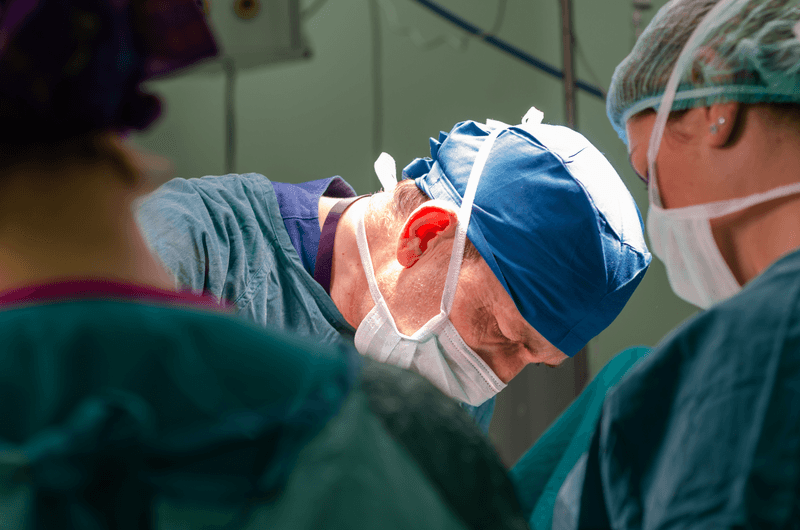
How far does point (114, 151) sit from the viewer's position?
1.39 feet

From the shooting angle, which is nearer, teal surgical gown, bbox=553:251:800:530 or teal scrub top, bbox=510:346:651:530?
teal surgical gown, bbox=553:251:800:530

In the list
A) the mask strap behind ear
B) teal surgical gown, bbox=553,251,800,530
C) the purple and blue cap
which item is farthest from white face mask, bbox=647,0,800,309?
the purple and blue cap

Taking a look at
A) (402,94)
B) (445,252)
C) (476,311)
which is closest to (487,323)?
(476,311)

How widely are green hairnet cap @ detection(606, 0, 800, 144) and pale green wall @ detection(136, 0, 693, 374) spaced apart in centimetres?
140

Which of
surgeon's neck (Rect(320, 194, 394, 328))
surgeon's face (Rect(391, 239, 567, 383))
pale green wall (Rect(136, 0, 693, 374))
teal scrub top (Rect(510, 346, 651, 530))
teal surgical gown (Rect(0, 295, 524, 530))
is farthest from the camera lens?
pale green wall (Rect(136, 0, 693, 374))

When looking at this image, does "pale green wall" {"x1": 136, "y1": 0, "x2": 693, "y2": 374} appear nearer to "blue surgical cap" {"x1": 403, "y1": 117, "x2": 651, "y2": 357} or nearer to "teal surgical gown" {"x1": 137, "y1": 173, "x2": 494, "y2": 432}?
"teal surgical gown" {"x1": 137, "y1": 173, "x2": 494, "y2": 432}

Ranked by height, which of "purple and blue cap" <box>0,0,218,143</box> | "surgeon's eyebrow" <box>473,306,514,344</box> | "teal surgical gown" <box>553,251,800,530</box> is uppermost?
"purple and blue cap" <box>0,0,218,143</box>

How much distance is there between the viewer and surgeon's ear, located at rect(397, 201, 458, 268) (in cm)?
118

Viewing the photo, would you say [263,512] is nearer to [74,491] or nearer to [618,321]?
[74,491]

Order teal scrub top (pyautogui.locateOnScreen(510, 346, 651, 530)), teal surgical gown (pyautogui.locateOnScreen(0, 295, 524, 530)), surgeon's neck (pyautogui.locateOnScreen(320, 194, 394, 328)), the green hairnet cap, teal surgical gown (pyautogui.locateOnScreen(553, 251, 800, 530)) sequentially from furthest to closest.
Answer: surgeon's neck (pyautogui.locateOnScreen(320, 194, 394, 328)) < teal scrub top (pyautogui.locateOnScreen(510, 346, 651, 530)) < the green hairnet cap < teal surgical gown (pyautogui.locateOnScreen(553, 251, 800, 530)) < teal surgical gown (pyautogui.locateOnScreen(0, 295, 524, 530))

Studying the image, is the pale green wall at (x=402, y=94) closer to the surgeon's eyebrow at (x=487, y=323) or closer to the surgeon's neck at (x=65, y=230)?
the surgeon's eyebrow at (x=487, y=323)

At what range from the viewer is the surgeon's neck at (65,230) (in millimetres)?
383

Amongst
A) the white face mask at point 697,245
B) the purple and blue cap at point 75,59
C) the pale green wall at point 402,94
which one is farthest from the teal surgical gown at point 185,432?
the pale green wall at point 402,94

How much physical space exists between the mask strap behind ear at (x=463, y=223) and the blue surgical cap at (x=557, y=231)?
0.01m
